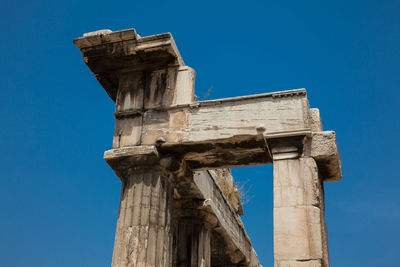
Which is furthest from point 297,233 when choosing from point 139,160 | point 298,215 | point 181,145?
point 139,160

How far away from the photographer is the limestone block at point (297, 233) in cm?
741

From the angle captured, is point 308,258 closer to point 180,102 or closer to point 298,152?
point 298,152

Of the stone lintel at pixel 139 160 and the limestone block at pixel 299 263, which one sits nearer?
the limestone block at pixel 299 263

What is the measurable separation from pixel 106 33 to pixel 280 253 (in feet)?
17.3

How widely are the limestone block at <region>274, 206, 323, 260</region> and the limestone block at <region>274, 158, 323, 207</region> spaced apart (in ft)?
0.40

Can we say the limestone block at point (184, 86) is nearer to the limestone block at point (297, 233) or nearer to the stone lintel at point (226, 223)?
the stone lintel at point (226, 223)

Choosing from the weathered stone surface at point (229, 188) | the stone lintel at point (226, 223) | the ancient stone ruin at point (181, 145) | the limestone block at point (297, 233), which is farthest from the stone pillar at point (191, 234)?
the limestone block at point (297, 233)

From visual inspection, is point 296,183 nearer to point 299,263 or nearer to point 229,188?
point 299,263

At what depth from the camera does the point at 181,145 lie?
888 cm

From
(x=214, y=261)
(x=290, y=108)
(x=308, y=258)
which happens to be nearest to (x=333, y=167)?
(x=290, y=108)

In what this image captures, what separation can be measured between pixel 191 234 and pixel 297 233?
4375mm

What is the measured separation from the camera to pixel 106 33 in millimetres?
9406

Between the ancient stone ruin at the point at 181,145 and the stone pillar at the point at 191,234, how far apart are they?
1.09 m

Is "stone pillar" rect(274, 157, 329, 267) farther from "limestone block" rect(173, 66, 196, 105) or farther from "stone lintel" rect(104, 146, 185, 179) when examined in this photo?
"limestone block" rect(173, 66, 196, 105)
